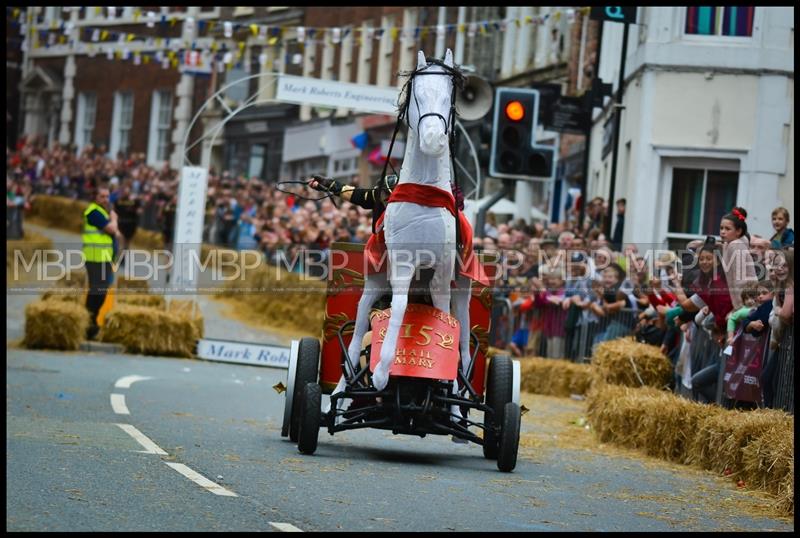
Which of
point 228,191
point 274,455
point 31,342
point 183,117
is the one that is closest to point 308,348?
point 274,455

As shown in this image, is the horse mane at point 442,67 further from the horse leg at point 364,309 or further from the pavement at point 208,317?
the pavement at point 208,317

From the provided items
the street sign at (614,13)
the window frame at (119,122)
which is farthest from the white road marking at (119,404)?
the window frame at (119,122)

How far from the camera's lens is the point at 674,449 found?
14.2 meters

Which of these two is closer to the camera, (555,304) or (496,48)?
(555,304)

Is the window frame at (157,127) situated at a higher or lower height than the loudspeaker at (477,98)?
higher

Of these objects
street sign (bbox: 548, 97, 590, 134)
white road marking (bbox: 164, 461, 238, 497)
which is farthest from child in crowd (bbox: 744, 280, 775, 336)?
street sign (bbox: 548, 97, 590, 134)

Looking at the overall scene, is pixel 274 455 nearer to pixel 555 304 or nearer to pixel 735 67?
pixel 555 304

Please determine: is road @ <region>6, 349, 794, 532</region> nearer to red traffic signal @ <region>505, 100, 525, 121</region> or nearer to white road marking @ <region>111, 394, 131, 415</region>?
white road marking @ <region>111, 394, 131, 415</region>

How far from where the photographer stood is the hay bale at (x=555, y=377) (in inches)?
851

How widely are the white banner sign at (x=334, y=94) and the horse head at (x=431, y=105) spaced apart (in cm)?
1410

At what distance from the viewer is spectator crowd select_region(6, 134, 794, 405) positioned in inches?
615

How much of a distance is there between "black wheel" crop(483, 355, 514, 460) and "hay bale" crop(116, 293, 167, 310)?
14617mm

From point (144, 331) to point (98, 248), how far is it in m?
1.42

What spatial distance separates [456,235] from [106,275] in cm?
1451
